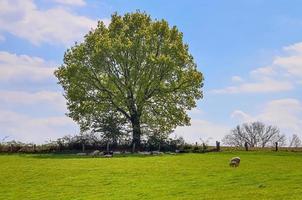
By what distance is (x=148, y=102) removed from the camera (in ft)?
223

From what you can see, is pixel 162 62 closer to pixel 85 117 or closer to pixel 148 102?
pixel 148 102

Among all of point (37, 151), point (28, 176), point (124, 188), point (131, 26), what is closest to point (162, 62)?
point (131, 26)

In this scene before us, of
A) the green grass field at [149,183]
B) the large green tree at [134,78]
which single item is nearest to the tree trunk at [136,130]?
the large green tree at [134,78]

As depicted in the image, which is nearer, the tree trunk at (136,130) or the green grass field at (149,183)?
the green grass field at (149,183)

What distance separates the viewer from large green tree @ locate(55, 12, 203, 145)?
2603 inches

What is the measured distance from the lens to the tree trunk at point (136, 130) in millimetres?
65619

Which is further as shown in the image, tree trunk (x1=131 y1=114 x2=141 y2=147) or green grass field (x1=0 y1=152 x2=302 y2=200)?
tree trunk (x1=131 y1=114 x2=141 y2=147)

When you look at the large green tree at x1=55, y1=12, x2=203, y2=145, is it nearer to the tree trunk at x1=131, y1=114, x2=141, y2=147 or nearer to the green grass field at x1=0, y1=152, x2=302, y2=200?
the tree trunk at x1=131, y1=114, x2=141, y2=147

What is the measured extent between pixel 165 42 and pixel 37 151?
22367 millimetres

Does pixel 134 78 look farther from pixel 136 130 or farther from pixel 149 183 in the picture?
pixel 149 183

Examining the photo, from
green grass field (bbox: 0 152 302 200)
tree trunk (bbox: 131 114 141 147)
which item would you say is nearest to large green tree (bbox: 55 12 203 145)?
tree trunk (bbox: 131 114 141 147)

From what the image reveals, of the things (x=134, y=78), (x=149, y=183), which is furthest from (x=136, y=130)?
(x=149, y=183)

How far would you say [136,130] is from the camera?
6625 cm

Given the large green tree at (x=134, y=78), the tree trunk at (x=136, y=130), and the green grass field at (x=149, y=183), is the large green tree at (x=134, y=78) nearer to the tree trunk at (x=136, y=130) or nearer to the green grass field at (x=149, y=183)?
the tree trunk at (x=136, y=130)
